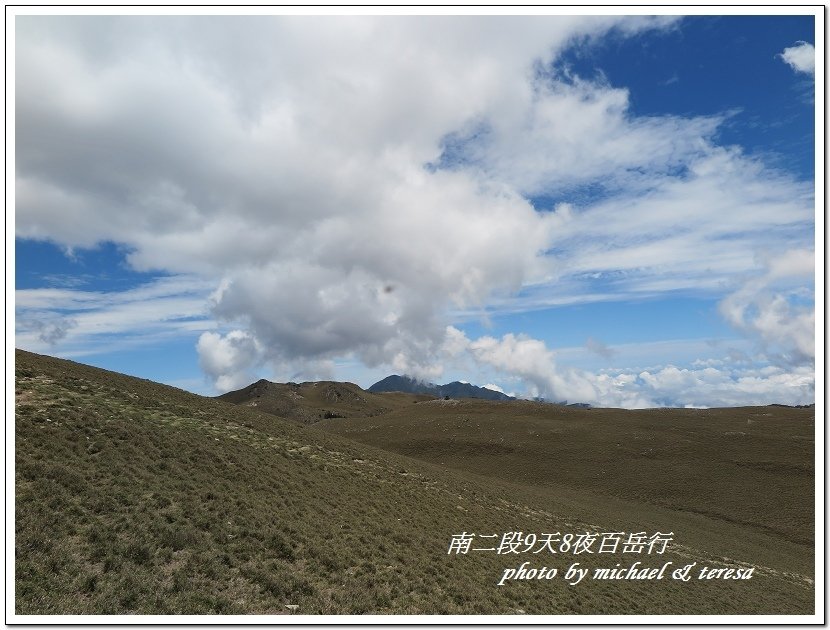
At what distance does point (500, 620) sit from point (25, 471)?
877 inches

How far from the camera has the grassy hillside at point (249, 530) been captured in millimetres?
15539

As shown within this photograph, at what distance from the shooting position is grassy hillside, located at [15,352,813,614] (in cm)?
1554

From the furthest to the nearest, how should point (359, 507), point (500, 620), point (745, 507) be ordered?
point (745, 507)
point (359, 507)
point (500, 620)

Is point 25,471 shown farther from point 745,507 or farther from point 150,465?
point 745,507

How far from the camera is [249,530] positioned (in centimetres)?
2055

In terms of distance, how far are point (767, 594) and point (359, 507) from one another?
28.8m

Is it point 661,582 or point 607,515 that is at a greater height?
point 661,582

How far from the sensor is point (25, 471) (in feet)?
64.8

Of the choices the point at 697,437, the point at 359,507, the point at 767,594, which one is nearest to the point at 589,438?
the point at 697,437
